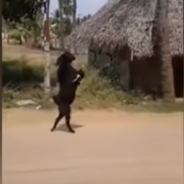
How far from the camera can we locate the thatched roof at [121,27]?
1.91 meters

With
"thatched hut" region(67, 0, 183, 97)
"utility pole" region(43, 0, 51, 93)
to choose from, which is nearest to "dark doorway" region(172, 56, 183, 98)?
"thatched hut" region(67, 0, 183, 97)

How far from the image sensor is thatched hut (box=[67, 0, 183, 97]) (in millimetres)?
1905

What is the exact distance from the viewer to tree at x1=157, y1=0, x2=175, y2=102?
1.90 metres

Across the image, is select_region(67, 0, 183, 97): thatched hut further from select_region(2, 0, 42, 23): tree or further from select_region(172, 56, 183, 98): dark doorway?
select_region(2, 0, 42, 23): tree

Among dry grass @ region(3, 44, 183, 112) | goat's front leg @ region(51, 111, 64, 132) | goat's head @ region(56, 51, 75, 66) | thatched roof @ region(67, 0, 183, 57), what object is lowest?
goat's front leg @ region(51, 111, 64, 132)

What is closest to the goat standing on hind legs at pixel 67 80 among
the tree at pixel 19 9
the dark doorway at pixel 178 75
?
the tree at pixel 19 9

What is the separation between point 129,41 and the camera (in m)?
1.91

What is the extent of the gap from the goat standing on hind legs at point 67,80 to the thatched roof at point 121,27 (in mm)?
69

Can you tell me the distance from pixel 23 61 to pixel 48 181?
41 centimetres

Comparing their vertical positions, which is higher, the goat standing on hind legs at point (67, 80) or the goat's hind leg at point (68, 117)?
the goat standing on hind legs at point (67, 80)

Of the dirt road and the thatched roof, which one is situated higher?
the thatched roof

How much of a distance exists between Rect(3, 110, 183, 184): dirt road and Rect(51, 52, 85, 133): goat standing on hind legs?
47mm

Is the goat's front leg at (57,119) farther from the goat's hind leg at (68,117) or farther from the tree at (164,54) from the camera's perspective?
the tree at (164,54)

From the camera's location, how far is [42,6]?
6.24 ft
